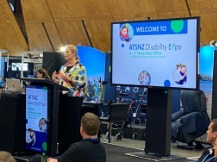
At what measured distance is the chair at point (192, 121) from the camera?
8953 mm

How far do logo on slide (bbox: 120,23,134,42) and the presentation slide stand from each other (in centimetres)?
188

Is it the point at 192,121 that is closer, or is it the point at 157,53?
the point at 157,53

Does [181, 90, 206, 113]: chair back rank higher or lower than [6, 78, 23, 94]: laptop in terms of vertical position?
lower

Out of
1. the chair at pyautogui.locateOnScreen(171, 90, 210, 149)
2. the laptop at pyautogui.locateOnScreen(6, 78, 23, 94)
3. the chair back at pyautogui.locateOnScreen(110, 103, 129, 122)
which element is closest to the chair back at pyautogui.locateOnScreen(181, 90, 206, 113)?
the chair at pyautogui.locateOnScreen(171, 90, 210, 149)

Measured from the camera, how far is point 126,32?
6410 mm

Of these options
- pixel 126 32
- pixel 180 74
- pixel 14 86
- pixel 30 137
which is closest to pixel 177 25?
pixel 180 74

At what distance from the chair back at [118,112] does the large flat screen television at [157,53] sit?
2.64m

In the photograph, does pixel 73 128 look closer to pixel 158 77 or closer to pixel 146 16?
pixel 158 77

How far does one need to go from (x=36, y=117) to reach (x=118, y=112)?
458 cm

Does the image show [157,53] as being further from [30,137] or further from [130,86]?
[30,137]

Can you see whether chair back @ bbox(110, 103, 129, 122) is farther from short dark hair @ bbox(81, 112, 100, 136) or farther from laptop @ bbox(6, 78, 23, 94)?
short dark hair @ bbox(81, 112, 100, 136)

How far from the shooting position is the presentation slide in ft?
15.7

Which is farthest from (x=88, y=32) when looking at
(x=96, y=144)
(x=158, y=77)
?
(x=96, y=144)

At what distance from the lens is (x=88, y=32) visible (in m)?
14.2
